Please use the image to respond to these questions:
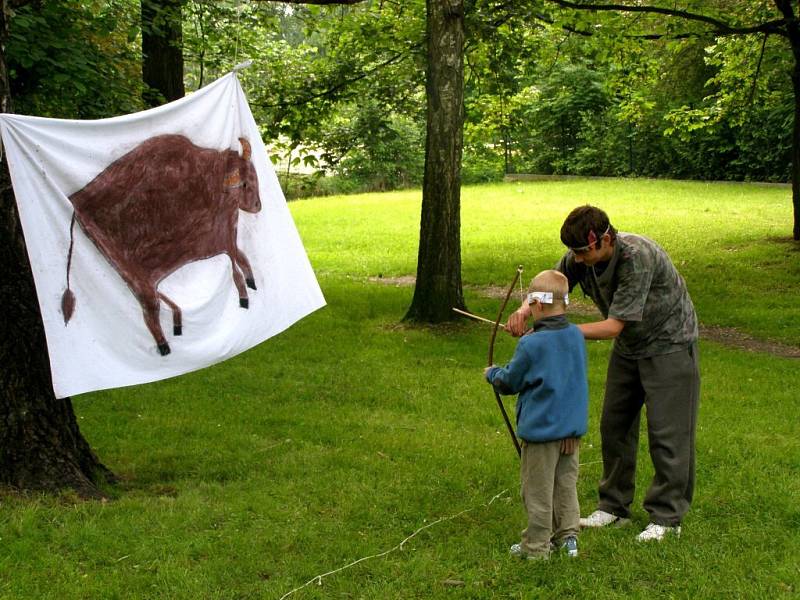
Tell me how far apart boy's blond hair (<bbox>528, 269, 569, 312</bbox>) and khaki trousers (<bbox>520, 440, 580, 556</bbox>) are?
66 centimetres

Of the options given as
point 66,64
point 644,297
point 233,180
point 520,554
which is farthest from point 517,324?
point 66,64

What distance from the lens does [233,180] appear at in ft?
19.1

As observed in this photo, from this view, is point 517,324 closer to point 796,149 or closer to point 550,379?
point 550,379

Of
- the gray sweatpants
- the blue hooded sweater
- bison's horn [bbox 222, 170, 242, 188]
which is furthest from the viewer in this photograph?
bison's horn [bbox 222, 170, 242, 188]

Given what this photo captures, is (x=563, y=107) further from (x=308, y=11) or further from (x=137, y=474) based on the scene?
(x=137, y=474)

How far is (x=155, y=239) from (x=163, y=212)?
0.19m

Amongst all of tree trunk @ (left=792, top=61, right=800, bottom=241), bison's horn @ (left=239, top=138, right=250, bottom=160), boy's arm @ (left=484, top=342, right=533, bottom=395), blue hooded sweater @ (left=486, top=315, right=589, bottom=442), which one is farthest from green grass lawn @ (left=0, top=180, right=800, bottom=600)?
tree trunk @ (left=792, top=61, right=800, bottom=241)

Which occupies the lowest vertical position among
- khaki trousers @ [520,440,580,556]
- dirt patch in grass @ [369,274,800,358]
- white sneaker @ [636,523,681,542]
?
dirt patch in grass @ [369,274,800,358]

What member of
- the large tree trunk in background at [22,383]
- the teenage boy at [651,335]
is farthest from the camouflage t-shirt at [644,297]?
the large tree trunk in background at [22,383]

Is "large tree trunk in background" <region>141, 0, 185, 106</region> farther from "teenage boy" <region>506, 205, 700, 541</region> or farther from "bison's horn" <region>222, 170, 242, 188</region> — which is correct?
"teenage boy" <region>506, 205, 700, 541</region>

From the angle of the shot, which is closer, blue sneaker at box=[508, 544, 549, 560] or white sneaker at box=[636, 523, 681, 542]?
blue sneaker at box=[508, 544, 549, 560]

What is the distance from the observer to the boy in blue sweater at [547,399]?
4.34 metres

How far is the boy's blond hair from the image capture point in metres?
4.34

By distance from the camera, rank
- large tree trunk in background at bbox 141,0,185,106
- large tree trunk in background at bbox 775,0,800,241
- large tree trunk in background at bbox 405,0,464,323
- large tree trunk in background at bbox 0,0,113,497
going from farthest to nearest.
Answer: large tree trunk in background at bbox 775,0,800,241, large tree trunk in background at bbox 141,0,185,106, large tree trunk in background at bbox 405,0,464,323, large tree trunk in background at bbox 0,0,113,497
